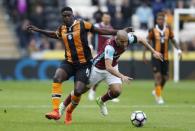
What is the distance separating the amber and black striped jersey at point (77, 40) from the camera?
1614 cm

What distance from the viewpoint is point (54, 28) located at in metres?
35.8

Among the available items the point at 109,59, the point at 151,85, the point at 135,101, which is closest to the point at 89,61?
the point at 109,59

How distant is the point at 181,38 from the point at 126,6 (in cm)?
302

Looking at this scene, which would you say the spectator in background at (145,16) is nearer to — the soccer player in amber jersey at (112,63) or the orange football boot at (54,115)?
the soccer player in amber jersey at (112,63)

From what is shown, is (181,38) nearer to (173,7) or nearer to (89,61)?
(173,7)

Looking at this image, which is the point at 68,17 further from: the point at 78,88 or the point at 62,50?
the point at 62,50

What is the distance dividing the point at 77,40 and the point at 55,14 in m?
20.7

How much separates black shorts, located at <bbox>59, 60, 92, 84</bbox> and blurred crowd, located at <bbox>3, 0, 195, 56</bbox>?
17350mm

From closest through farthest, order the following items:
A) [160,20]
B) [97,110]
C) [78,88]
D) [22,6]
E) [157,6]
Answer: [78,88]
[97,110]
[160,20]
[157,6]
[22,6]

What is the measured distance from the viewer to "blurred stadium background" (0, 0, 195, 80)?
3325 cm

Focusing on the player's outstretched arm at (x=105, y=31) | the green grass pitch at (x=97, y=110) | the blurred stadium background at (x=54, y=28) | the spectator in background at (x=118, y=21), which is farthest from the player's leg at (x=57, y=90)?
the spectator in background at (x=118, y=21)

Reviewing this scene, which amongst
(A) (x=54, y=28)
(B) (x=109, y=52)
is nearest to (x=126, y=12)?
(A) (x=54, y=28)

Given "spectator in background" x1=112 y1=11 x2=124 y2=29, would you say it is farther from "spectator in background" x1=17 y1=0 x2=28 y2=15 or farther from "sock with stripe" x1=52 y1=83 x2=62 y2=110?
"sock with stripe" x1=52 y1=83 x2=62 y2=110

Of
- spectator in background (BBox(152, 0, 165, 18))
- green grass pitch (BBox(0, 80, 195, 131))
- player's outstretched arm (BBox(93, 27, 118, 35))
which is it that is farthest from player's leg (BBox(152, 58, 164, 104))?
spectator in background (BBox(152, 0, 165, 18))
